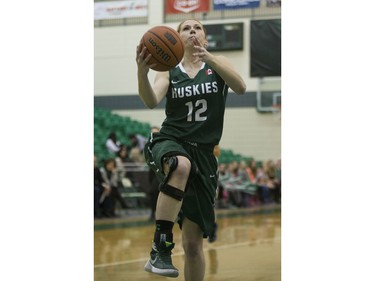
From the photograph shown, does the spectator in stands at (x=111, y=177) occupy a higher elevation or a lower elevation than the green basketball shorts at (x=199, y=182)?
lower

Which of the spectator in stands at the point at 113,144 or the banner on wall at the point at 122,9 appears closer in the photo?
the spectator in stands at the point at 113,144

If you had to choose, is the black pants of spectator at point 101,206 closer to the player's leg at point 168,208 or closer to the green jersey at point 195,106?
the green jersey at point 195,106

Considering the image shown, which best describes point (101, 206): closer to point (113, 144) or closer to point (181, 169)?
point (113, 144)

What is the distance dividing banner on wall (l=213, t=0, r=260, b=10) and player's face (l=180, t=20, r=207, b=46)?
14.2m

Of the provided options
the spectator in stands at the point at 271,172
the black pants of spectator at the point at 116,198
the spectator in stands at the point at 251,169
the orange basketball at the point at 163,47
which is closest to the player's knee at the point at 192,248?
the orange basketball at the point at 163,47

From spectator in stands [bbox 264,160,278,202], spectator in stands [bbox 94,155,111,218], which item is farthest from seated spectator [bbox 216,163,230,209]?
spectator in stands [bbox 94,155,111,218]

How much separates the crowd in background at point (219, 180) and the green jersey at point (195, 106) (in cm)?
880

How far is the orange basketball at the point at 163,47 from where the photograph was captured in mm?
4609

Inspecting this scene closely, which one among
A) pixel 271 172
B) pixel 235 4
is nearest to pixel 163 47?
pixel 235 4

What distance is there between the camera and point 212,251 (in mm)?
8633

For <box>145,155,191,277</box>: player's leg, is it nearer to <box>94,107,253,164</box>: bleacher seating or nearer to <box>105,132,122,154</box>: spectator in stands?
<box>105,132,122,154</box>: spectator in stands

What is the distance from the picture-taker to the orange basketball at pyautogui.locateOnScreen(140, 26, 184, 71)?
4.61 m

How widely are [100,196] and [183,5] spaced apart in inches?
261
